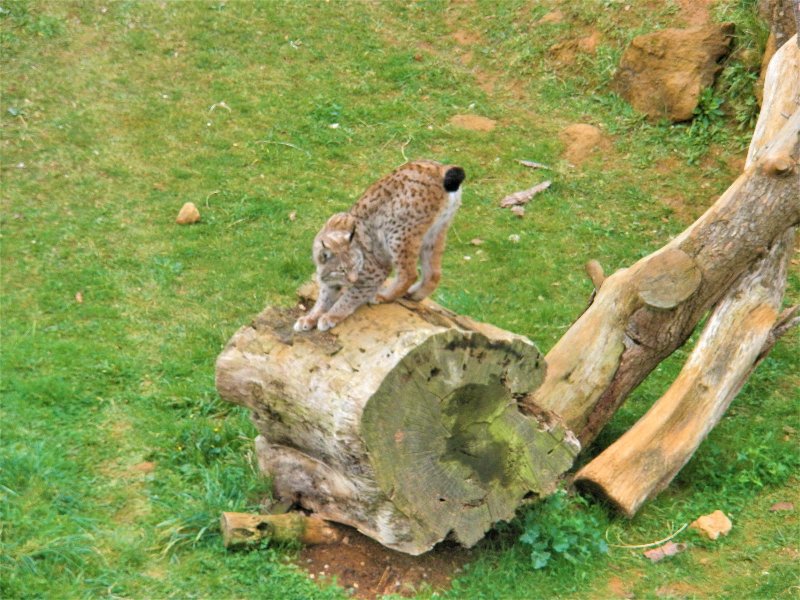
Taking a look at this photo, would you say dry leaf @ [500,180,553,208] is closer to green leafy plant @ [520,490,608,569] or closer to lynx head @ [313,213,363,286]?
lynx head @ [313,213,363,286]

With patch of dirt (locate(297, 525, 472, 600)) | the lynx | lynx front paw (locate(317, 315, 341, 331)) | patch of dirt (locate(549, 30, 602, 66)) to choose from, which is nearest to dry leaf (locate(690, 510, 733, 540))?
patch of dirt (locate(297, 525, 472, 600))

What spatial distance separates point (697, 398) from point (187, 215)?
6163 millimetres

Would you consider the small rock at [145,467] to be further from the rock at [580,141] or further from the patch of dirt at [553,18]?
the patch of dirt at [553,18]

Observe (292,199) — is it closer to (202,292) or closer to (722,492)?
(202,292)

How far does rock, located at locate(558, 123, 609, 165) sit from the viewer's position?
1294 cm

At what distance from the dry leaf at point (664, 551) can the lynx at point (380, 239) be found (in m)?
2.43

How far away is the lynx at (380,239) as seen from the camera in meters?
6.95

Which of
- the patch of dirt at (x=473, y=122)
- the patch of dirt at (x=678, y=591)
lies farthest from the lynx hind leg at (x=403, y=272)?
the patch of dirt at (x=473, y=122)

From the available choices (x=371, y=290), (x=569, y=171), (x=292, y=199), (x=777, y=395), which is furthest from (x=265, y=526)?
(x=569, y=171)

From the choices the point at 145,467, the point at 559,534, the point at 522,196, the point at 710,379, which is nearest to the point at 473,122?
the point at 522,196

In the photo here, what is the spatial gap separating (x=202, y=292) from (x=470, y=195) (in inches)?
144

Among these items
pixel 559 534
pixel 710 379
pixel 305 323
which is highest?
pixel 305 323

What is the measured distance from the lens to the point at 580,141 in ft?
43.0

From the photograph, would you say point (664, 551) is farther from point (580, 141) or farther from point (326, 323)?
point (580, 141)
